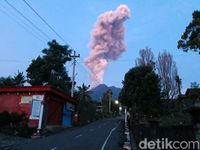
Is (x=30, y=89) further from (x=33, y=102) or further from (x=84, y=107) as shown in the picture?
(x=84, y=107)

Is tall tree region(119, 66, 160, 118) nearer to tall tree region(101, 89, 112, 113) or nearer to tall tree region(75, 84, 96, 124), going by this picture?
tall tree region(75, 84, 96, 124)

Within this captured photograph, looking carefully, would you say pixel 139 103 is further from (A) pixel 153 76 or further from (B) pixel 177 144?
(B) pixel 177 144

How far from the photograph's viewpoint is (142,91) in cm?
3152

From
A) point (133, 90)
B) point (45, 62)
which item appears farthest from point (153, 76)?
point (45, 62)

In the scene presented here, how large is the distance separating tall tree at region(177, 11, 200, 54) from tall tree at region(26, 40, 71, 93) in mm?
45838

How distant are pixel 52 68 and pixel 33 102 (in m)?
24.5

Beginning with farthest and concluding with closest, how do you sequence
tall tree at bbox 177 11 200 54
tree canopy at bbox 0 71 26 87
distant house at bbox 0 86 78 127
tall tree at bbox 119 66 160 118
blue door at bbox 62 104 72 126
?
tree canopy at bbox 0 71 26 87 < blue door at bbox 62 104 72 126 < distant house at bbox 0 86 78 127 < tall tree at bbox 119 66 160 118 < tall tree at bbox 177 11 200 54

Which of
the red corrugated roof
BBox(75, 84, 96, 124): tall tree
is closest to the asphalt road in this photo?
the red corrugated roof

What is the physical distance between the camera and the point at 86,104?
2569 inches

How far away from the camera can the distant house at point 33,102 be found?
3825cm

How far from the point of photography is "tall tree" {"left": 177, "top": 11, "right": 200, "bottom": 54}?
52.2 ft

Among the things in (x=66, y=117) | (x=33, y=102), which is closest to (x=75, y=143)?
(x=33, y=102)

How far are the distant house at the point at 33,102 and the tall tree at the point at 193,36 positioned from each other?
23.5 metres

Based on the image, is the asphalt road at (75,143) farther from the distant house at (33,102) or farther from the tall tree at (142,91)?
the distant house at (33,102)
